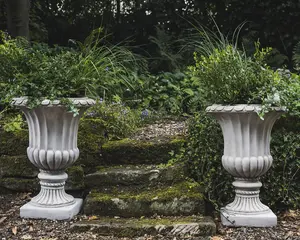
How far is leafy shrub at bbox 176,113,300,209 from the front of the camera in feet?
11.2

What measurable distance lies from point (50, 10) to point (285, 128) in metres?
5.66

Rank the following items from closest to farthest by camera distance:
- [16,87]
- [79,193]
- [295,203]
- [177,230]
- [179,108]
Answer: [177,230] → [16,87] → [295,203] → [79,193] → [179,108]

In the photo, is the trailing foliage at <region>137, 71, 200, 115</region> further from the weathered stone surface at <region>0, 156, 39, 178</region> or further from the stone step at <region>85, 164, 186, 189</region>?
the weathered stone surface at <region>0, 156, 39, 178</region>

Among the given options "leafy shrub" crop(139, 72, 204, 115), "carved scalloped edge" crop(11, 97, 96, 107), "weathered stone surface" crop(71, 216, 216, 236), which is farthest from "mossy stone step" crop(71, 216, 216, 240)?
"leafy shrub" crop(139, 72, 204, 115)

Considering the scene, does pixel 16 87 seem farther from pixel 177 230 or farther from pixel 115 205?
pixel 177 230

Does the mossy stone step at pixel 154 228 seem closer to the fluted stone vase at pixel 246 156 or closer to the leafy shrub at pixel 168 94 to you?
the fluted stone vase at pixel 246 156

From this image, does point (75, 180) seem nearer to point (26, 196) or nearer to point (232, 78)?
point (26, 196)

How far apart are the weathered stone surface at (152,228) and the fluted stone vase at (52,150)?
30cm

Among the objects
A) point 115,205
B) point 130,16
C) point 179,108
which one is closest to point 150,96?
point 179,108

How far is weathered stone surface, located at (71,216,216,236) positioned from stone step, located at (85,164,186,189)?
1.55 feet

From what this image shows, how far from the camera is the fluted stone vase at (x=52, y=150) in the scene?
314cm

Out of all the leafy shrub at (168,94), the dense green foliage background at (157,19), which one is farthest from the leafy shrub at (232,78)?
the dense green foliage background at (157,19)

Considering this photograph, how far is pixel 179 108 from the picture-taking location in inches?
196

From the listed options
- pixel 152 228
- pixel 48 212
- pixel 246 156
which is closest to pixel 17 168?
pixel 48 212
